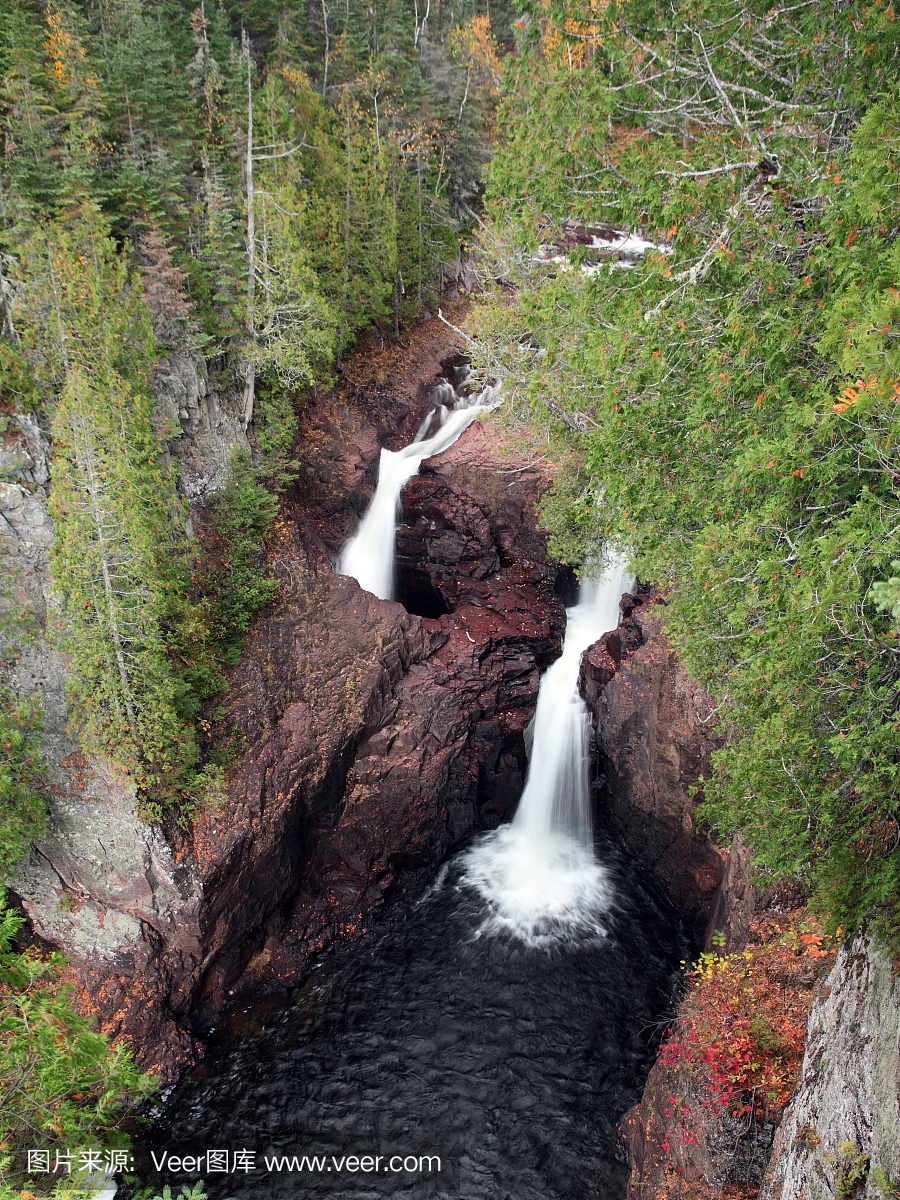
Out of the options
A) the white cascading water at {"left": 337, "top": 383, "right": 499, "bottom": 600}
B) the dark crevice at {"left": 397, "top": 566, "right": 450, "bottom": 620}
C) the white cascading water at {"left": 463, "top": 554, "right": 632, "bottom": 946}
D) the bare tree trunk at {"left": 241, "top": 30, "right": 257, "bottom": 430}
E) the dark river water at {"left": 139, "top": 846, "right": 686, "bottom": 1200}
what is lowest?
the dark river water at {"left": 139, "top": 846, "right": 686, "bottom": 1200}

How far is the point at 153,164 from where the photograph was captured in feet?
55.3

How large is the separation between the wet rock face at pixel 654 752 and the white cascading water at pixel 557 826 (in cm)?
75

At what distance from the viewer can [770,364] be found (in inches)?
217

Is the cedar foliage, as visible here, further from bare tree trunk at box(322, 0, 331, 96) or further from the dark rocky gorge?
the dark rocky gorge

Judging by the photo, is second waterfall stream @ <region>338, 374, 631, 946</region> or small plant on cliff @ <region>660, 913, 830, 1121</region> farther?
second waterfall stream @ <region>338, 374, 631, 946</region>

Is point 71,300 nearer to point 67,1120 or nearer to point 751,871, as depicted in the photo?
point 67,1120

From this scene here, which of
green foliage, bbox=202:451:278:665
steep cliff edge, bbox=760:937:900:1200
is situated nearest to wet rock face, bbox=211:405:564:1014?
green foliage, bbox=202:451:278:665

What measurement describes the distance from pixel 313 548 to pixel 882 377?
15573 millimetres

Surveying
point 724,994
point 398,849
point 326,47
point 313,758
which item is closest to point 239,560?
point 313,758

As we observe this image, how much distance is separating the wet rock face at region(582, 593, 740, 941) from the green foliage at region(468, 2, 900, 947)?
6223mm

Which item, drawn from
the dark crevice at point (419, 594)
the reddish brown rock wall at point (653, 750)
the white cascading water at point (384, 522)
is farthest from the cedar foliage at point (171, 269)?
the reddish brown rock wall at point (653, 750)

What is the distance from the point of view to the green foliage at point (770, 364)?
15.6ft

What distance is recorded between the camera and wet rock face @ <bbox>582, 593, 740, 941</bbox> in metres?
13.6

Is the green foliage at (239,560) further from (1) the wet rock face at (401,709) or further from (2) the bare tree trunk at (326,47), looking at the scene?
(2) the bare tree trunk at (326,47)
